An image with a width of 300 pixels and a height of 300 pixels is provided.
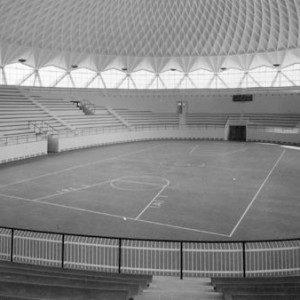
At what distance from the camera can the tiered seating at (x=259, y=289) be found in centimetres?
524

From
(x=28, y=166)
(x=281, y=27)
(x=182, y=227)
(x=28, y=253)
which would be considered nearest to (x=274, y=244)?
(x=182, y=227)

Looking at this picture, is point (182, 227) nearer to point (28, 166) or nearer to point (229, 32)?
point (28, 166)

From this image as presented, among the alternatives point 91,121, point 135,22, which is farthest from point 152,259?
point 135,22

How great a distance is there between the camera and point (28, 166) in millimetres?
26438

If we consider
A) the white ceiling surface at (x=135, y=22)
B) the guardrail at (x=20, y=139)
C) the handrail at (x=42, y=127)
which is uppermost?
the white ceiling surface at (x=135, y=22)

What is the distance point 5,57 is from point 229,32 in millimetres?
31069

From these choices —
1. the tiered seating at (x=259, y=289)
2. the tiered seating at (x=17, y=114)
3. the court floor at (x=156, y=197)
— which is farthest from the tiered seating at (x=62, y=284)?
the tiered seating at (x=17, y=114)

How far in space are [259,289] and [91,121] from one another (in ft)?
136

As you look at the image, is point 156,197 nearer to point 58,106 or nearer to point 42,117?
point 42,117

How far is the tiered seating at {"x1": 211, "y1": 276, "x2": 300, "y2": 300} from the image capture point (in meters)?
5.24

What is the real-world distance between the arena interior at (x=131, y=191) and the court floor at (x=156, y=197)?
86mm

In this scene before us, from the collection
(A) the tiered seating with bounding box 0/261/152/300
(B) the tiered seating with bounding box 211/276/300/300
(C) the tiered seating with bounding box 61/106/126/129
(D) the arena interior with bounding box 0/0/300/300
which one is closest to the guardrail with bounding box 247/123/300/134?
(D) the arena interior with bounding box 0/0/300/300

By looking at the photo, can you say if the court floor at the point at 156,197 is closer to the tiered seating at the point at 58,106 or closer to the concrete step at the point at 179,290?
the concrete step at the point at 179,290

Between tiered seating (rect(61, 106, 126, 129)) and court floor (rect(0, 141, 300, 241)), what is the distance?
13509 millimetres
